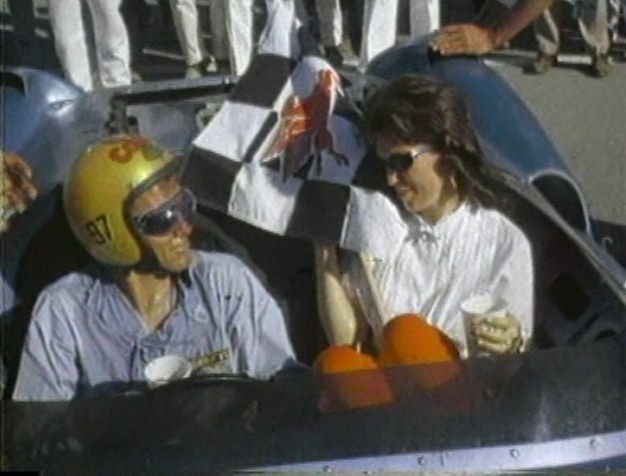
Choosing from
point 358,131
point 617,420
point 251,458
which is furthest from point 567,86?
point 251,458

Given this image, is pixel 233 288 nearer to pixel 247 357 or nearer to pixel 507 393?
pixel 247 357

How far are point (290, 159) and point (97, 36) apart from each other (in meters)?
0.46

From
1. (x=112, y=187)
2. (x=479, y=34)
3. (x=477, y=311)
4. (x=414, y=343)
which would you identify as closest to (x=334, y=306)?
(x=414, y=343)

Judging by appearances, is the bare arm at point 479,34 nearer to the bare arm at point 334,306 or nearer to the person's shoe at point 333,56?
the person's shoe at point 333,56

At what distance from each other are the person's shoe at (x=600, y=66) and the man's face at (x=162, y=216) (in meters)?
0.84

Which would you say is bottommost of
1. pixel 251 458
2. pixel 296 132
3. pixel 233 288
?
pixel 251 458

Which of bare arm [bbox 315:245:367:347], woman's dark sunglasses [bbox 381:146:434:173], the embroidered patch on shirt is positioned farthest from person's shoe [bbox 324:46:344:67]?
the embroidered patch on shirt

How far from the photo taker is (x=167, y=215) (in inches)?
148

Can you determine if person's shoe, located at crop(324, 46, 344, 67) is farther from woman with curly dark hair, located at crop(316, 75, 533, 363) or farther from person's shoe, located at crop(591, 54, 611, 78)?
person's shoe, located at crop(591, 54, 611, 78)

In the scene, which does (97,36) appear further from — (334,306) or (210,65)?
(334,306)

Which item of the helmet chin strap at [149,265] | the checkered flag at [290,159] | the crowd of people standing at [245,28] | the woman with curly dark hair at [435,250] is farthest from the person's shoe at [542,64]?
the helmet chin strap at [149,265]

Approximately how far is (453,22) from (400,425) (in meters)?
0.80

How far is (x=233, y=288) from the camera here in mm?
3869

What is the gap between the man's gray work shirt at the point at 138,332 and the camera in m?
3.84
